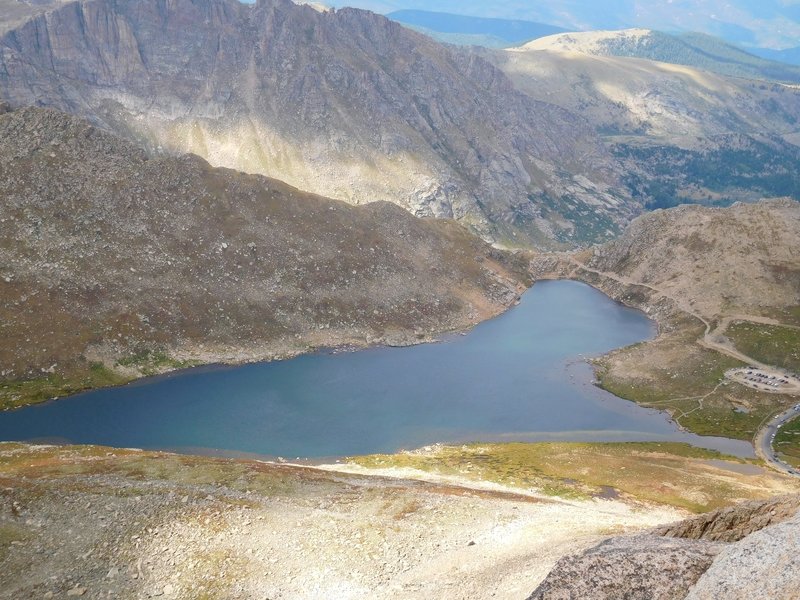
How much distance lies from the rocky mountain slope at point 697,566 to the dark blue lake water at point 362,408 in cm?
8122

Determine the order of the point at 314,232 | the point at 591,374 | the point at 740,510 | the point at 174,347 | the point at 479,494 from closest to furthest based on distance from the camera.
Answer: the point at 740,510
the point at 479,494
the point at 174,347
the point at 591,374
the point at 314,232

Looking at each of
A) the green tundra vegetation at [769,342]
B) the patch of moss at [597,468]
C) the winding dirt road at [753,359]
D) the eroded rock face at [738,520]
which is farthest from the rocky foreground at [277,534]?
the green tundra vegetation at [769,342]

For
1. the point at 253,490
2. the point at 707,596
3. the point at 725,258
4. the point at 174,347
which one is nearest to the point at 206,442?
the point at 174,347

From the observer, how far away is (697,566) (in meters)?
22.4

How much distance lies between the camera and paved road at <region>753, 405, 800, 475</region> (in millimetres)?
103375

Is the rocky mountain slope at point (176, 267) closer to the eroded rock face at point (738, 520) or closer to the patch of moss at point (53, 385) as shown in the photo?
the patch of moss at point (53, 385)

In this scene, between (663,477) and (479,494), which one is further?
(663,477)

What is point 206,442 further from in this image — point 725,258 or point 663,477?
point 725,258

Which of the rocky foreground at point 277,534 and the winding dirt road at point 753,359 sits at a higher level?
the rocky foreground at point 277,534

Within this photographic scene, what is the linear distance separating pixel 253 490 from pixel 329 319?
98.8 m

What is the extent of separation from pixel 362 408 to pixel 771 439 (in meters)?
71.1

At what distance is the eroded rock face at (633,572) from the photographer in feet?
73.3

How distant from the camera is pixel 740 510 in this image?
28.0 m

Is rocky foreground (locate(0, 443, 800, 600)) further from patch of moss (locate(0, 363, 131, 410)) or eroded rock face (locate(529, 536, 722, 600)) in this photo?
patch of moss (locate(0, 363, 131, 410))
